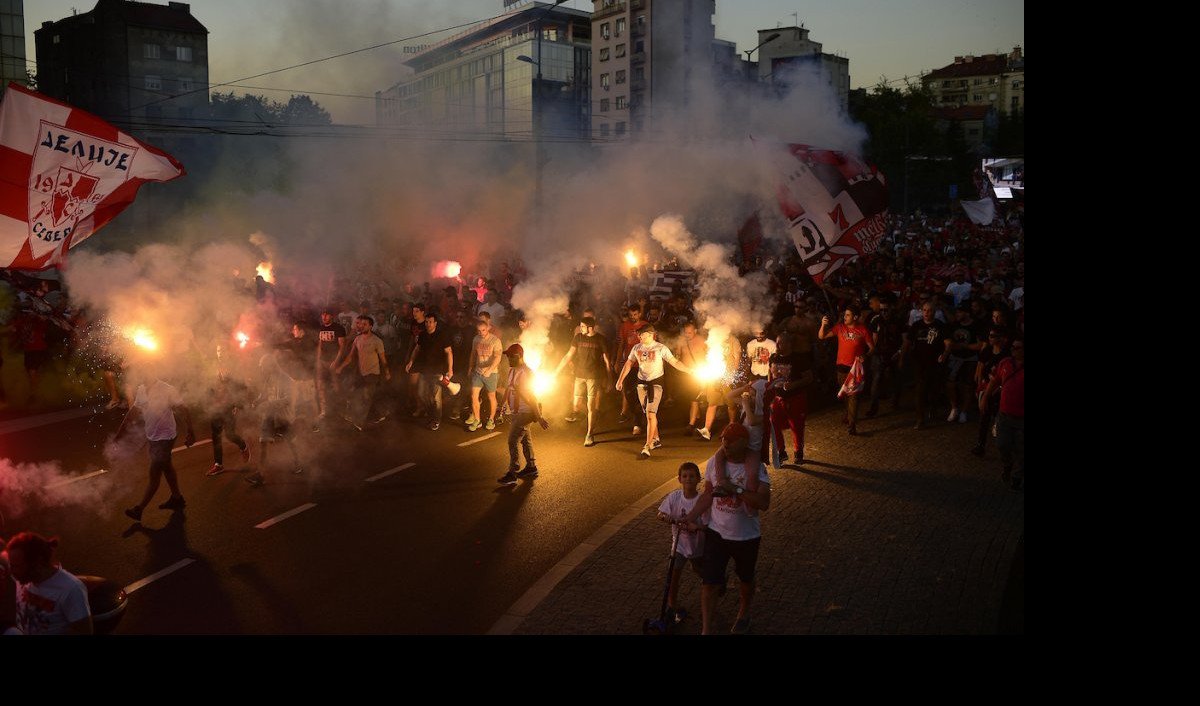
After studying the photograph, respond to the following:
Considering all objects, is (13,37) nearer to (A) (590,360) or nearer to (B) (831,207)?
(A) (590,360)

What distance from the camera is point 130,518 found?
25.9ft

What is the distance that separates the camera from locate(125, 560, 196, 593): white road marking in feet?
21.2

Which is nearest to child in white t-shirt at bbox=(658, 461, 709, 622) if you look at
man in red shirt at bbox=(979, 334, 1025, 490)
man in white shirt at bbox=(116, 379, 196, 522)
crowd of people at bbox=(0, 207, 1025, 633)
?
crowd of people at bbox=(0, 207, 1025, 633)

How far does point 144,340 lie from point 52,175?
3435 mm

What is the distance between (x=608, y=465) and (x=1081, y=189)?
590 cm

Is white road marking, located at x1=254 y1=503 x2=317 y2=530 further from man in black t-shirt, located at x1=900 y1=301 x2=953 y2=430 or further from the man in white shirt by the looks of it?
man in black t-shirt, located at x1=900 y1=301 x2=953 y2=430

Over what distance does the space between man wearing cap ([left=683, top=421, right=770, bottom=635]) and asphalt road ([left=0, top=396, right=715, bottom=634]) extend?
1.43 meters

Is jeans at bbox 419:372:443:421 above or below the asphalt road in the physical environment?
above

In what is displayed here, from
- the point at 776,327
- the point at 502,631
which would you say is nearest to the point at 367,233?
the point at 776,327

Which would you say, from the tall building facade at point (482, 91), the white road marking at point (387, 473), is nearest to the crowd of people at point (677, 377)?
the white road marking at point (387, 473)

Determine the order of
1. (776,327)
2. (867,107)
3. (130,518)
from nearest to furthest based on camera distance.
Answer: (130,518) < (776,327) < (867,107)

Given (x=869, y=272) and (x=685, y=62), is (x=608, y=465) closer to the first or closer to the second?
(x=685, y=62)

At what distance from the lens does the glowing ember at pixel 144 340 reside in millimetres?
8414

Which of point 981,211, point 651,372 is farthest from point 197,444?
point 981,211
